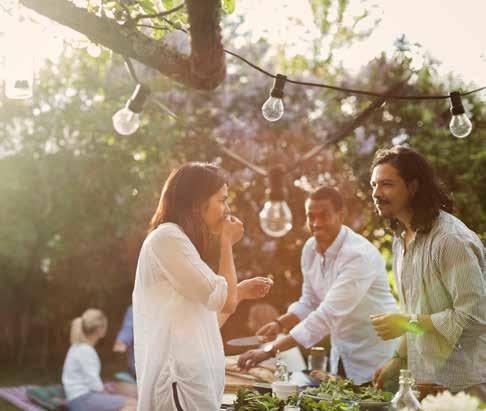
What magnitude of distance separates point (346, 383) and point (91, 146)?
10.7 m

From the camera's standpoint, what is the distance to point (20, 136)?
14.5 metres

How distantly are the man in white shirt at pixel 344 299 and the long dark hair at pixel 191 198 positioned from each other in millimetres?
1601

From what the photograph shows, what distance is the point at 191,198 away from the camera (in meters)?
3.29

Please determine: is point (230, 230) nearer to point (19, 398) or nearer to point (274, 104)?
point (274, 104)

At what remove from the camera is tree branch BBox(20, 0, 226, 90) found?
3.12m

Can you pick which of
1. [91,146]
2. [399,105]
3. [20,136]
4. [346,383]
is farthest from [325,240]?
[20,136]

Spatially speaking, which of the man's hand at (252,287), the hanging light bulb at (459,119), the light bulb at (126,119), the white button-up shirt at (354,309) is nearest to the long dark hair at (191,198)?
the man's hand at (252,287)

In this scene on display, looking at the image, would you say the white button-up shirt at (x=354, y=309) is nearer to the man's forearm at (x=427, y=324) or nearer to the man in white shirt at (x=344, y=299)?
the man in white shirt at (x=344, y=299)

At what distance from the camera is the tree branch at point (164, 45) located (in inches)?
123

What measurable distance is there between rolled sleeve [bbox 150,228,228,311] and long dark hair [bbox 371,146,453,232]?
3.26 ft

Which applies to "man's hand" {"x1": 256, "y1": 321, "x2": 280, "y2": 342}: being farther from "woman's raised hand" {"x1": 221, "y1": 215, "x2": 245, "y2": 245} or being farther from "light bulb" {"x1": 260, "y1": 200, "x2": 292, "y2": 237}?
"woman's raised hand" {"x1": 221, "y1": 215, "x2": 245, "y2": 245}

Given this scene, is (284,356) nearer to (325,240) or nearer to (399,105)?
(325,240)

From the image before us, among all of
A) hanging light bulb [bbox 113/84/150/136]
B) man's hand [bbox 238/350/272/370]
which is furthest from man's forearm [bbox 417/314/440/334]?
hanging light bulb [bbox 113/84/150/136]

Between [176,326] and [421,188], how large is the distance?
1291 millimetres
